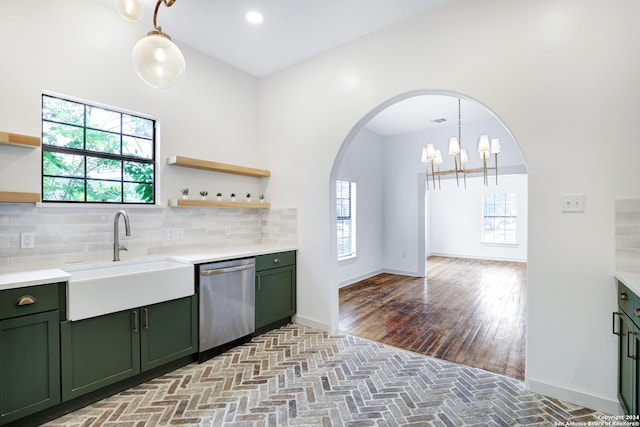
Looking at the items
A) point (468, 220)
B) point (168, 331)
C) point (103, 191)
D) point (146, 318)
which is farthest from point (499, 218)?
point (103, 191)

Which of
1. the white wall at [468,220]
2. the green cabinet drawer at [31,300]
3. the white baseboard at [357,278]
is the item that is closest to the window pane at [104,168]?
the green cabinet drawer at [31,300]

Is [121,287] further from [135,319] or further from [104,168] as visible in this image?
[104,168]

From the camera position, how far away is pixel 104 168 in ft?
9.35

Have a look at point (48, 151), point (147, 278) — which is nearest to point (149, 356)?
point (147, 278)

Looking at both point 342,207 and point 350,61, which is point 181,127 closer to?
point 350,61

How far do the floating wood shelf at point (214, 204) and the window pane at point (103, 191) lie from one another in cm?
46

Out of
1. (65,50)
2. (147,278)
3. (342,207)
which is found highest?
(65,50)

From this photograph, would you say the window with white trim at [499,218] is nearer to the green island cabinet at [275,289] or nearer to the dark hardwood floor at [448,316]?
the dark hardwood floor at [448,316]

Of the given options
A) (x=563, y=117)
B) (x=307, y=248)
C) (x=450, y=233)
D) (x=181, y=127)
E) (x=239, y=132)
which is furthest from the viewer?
(x=450, y=233)

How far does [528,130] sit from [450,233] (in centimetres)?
835

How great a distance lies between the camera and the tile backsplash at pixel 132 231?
90.6 inches

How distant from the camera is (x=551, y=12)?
2.23m

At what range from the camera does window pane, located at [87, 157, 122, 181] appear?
2.77 meters

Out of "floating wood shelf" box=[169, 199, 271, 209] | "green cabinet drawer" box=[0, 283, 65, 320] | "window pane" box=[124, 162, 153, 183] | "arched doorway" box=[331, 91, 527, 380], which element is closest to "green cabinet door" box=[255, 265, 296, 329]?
"floating wood shelf" box=[169, 199, 271, 209]
